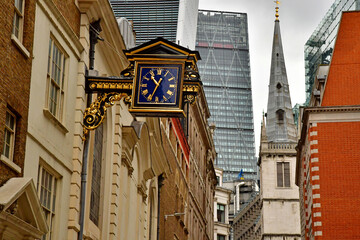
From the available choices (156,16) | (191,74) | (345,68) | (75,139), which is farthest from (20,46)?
(156,16)

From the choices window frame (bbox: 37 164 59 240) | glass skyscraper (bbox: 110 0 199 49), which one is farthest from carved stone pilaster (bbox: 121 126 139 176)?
glass skyscraper (bbox: 110 0 199 49)

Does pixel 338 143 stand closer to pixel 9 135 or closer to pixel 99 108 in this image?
pixel 99 108

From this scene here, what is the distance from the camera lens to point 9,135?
14.8 m

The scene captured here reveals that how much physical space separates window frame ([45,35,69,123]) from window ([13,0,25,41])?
1825mm

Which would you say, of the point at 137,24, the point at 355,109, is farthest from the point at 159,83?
the point at 137,24

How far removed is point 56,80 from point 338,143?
111ft

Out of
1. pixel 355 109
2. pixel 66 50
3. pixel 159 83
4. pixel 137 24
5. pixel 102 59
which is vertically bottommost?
pixel 159 83

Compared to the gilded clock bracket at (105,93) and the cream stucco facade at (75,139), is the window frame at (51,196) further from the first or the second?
the gilded clock bracket at (105,93)

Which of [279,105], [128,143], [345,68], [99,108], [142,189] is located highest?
[279,105]

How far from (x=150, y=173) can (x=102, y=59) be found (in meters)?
8.84

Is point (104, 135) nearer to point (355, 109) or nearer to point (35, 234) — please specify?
point (35, 234)

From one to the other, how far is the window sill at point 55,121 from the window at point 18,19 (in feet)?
6.64

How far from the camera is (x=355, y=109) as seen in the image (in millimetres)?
49094

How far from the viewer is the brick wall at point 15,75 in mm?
14031
